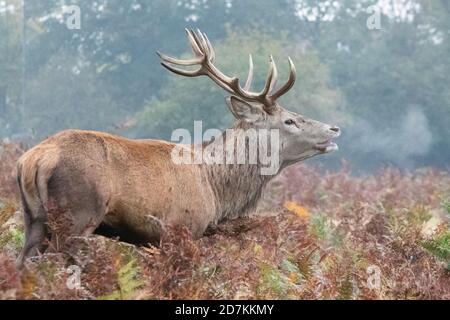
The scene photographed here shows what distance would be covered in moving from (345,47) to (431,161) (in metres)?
7.81

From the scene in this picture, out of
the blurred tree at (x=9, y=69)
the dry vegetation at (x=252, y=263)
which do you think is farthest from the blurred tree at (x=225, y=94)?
the dry vegetation at (x=252, y=263)

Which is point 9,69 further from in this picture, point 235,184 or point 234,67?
point 235,184

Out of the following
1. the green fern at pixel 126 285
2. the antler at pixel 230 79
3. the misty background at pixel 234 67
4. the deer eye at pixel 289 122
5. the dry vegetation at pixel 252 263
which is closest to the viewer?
the green fern at pixel 126 285

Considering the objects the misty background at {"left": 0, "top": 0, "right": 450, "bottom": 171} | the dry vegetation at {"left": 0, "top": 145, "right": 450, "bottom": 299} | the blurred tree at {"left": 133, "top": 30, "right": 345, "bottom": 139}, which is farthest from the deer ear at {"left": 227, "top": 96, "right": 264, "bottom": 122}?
the misty background at {"left": 0, "top": 0, "right": 450, "bottom": 171}

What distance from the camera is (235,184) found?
801cm

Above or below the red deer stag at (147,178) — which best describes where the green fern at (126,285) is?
below

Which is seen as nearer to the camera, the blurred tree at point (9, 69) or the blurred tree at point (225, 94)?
the blurred tree at point (9, 69)

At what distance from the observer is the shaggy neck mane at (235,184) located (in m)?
7.87

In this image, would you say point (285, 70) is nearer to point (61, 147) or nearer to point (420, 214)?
point (420, 214)

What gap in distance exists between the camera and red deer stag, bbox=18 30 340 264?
21.4 feet

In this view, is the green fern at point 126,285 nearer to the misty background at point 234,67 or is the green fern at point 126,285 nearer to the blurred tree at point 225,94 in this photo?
the blurred tree at point 225,94

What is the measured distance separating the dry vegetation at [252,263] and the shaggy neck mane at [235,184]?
127 millimetres

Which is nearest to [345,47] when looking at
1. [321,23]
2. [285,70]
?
[321,23]

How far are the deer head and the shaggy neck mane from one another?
149 millimetres
